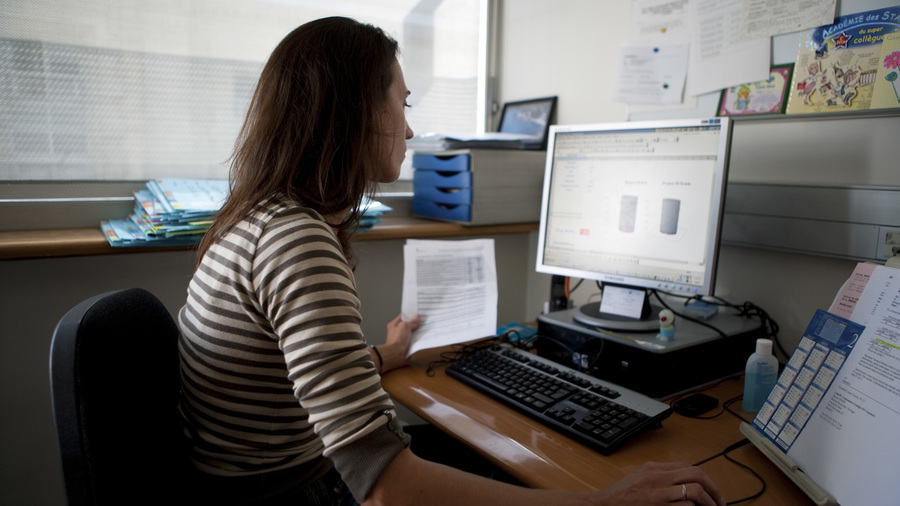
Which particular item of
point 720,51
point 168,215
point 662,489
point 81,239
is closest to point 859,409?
point 662,489

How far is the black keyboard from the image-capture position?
0.86m

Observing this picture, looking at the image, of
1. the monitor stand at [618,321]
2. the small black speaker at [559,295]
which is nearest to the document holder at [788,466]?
the monitor stand at [618,321]

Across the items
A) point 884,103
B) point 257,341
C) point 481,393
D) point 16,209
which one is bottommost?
point 481,393

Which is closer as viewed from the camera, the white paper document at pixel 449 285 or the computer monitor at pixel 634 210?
the computer monitor at pixel 634 210

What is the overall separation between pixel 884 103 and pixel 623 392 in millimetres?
729

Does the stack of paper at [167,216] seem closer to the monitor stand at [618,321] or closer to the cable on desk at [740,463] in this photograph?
the monitor stand at [618,321]

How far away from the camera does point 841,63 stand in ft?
3.54

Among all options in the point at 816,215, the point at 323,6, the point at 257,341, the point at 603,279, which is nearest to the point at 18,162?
the point at 323,6

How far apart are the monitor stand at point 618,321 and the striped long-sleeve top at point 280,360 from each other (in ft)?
1.98

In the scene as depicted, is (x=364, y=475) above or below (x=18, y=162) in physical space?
below

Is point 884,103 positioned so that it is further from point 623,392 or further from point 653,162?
point 623,392

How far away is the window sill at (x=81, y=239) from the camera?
1.17m

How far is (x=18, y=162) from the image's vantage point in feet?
4.38

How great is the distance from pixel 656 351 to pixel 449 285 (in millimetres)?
492
